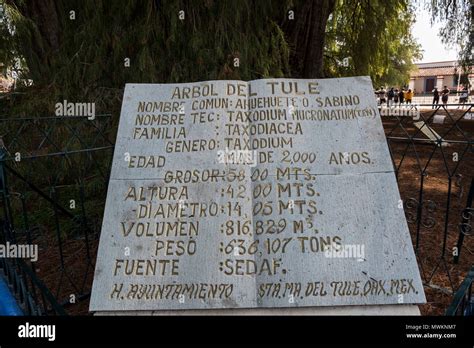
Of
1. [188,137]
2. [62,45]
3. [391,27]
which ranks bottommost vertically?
[188,137]

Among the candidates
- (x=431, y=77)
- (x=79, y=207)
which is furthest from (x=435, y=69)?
(x=79, y=207)

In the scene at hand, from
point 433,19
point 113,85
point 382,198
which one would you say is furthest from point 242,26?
point 433,19

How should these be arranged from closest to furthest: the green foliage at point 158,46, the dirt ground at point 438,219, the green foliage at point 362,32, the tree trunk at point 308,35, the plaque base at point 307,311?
the plaque base at point 307,311 < the dirt ground at point 438,219 < the green foliage at point 158,46 < the tree trunk at point 308,35 < the green foliage at point 362,32

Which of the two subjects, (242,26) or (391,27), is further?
(391,27)

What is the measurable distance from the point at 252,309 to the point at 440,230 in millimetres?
3266

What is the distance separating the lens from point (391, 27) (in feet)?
27.6

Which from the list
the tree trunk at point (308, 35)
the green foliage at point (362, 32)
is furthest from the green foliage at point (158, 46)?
the green foliage at point (362, 32)

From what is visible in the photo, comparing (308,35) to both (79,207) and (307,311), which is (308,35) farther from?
(307,311)

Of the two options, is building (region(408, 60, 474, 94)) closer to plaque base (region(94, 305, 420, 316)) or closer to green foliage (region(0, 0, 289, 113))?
green foliage (region(0, 0, 289, 113))

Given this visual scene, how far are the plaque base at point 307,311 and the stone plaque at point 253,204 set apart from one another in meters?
0.04

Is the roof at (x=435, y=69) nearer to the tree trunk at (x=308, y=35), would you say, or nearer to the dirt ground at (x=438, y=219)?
the dirt ground at (x=438, y=219)

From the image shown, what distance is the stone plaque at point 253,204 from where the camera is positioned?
2.35 metres

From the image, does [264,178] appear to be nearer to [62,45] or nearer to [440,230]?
[440,230]

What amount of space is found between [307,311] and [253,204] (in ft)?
2.45
